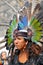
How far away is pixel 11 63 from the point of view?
2188 mm

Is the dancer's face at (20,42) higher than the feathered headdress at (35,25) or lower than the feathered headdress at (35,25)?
lower

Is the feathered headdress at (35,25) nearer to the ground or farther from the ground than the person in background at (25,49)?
farther from the ground

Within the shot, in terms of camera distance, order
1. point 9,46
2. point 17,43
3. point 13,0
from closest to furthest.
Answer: point 17,43
point 9,46
point 13,0

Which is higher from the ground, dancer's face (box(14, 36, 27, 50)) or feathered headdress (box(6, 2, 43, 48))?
feathered headdress (box(6, 2, 43, 48))

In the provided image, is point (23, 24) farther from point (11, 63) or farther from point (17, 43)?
point (11, 63)

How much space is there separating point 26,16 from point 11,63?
37 centimetres

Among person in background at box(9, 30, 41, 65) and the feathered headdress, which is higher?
the feathered headdress

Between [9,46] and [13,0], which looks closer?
[9,46]

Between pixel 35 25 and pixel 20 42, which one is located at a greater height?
pixel 35 25

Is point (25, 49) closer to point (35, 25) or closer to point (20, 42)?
point (20, 42)

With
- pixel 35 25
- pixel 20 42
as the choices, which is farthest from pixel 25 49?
pixel 35 25

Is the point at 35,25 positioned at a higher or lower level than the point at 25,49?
higher

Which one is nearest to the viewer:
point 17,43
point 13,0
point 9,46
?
point 17,43

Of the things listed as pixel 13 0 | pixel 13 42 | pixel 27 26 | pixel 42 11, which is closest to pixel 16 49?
pixel 13 42
